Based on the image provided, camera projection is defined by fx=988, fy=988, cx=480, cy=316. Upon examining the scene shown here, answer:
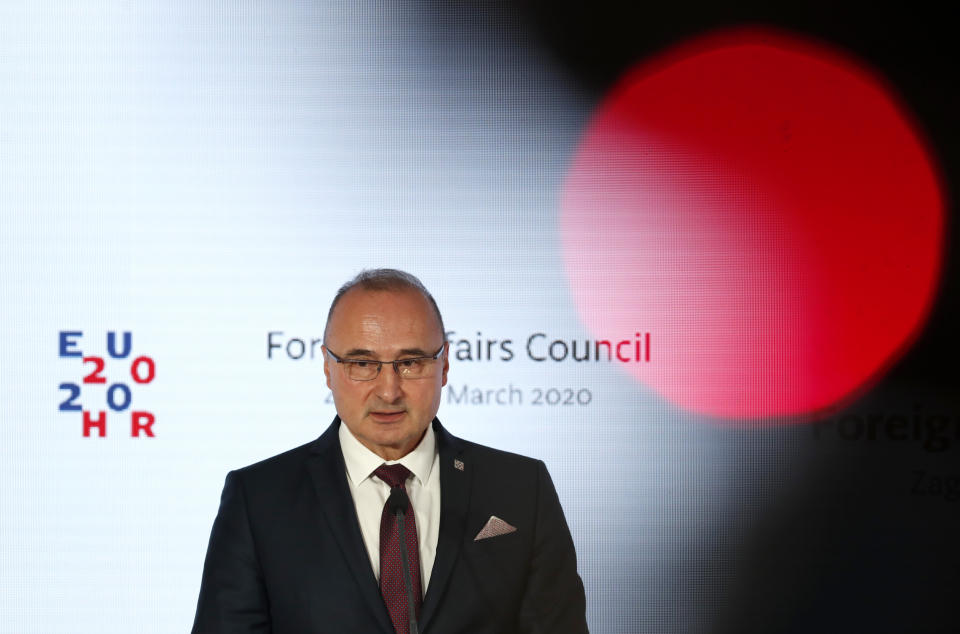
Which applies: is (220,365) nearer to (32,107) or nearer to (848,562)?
(32,107)

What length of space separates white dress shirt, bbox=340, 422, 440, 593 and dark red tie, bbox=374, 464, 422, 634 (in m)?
0.02

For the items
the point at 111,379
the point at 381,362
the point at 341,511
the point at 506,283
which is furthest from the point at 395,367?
the point at 111,379

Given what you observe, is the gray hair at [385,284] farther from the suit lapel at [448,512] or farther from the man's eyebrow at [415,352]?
the suit lapel at [448,512]

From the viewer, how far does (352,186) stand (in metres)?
3.29

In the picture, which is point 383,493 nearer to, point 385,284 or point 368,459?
point 368,459

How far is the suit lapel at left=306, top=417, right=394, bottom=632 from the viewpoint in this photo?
5.43 feet

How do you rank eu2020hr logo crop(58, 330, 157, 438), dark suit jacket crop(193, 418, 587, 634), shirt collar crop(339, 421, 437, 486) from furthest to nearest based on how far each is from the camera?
eu2020hr logo crop(58, 330, 157, 438) → shirt collar crop(339, 421, 437, 486) → dark suit jacket crop(193, 418, 587, 634)

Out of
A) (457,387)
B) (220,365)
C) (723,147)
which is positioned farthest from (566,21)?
(220,365)

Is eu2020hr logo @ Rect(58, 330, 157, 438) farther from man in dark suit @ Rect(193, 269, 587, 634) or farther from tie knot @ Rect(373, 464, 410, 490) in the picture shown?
tie knot @ Rect(373, 464, 410, 490)

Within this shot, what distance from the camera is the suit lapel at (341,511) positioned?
5.43ft

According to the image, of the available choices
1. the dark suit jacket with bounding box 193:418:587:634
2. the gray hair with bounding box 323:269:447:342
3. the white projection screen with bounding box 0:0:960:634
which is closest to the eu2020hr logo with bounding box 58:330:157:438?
the white projection screen with bounding box 0:0:960:634

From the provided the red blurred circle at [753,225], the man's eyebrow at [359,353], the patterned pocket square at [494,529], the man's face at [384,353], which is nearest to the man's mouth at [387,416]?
the man's face at [384,353]

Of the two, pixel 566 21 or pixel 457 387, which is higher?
pixel 566 21

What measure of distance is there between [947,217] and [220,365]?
2486 mm
